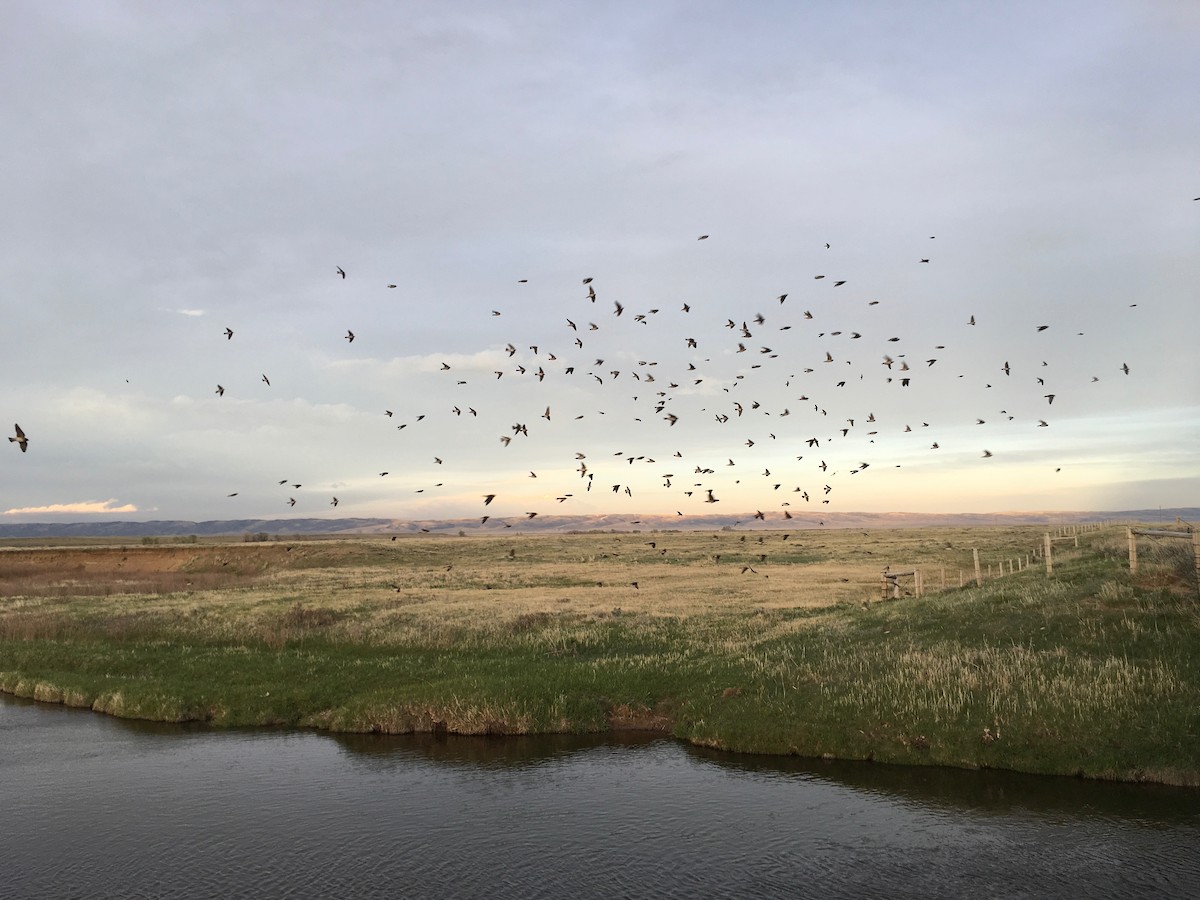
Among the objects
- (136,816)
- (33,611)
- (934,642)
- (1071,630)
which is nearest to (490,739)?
(136,816)

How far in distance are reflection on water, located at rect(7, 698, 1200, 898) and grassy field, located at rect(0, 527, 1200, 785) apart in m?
1.33

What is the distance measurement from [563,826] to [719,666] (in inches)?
501

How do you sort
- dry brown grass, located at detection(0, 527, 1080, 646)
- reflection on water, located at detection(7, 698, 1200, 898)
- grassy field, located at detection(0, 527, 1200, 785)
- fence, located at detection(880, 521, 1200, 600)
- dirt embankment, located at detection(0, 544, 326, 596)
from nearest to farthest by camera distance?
reflection on water, located at detection(7, 698, 1200, 898)
grassy field, located at detection(0, 527, 1200, 785)
fence, located at detection(880, 521, 1200, 600)
dry brown grass, located at detection(0, 527, 1080, 646)
dirt embankment, located at detection(0, 544, 326, 596)

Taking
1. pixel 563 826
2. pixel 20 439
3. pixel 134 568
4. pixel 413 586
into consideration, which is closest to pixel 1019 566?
pixel 413 586

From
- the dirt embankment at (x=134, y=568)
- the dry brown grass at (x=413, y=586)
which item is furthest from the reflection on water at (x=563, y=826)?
the dirt embankment at (x=134, y=568)

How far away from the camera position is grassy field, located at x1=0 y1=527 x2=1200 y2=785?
23172 millimetres

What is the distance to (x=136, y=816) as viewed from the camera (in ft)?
68.0

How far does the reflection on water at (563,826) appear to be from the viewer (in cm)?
1677

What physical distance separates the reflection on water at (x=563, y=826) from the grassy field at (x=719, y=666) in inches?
52.3

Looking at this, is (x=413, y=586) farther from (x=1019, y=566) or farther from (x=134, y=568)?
(x=134, y=568)

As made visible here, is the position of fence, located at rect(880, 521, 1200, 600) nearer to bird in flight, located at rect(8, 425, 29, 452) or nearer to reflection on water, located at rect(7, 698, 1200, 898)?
reflection on water, located at rect(7, 698, 1200, 898)

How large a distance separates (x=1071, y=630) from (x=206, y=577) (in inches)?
3171

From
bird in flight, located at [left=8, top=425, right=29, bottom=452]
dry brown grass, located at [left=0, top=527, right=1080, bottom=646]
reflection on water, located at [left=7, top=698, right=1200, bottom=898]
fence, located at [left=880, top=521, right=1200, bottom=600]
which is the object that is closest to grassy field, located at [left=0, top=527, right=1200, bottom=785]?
dry brown grass, located at [left=0, top=527, right=1080, bottom=646]

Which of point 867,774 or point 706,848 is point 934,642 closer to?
point 867,774
